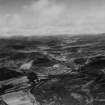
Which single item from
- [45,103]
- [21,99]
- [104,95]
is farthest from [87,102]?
[21,99]

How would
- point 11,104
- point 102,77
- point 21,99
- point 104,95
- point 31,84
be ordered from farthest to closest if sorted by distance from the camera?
1. point 102,77
2. point 31,84
3. point 104,95
4. point 21,99
5. point 11,104

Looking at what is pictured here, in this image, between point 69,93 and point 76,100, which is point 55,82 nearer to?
point 69,93

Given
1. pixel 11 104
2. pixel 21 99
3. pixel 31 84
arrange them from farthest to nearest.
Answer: pixel 31 84
pixel 21 99
pixel 11 104

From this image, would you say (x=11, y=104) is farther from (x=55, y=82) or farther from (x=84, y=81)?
(x=84, y=81)

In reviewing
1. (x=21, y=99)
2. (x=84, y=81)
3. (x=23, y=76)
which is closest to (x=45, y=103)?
(x=21, y=99)

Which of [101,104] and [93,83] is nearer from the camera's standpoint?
[101,104]

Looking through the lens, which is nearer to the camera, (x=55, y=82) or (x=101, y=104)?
(x=101, y=104)

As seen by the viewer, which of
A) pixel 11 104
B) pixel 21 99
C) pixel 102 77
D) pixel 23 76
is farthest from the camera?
pixel 23 76

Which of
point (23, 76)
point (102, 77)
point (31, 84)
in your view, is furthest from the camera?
point (23, 76)
